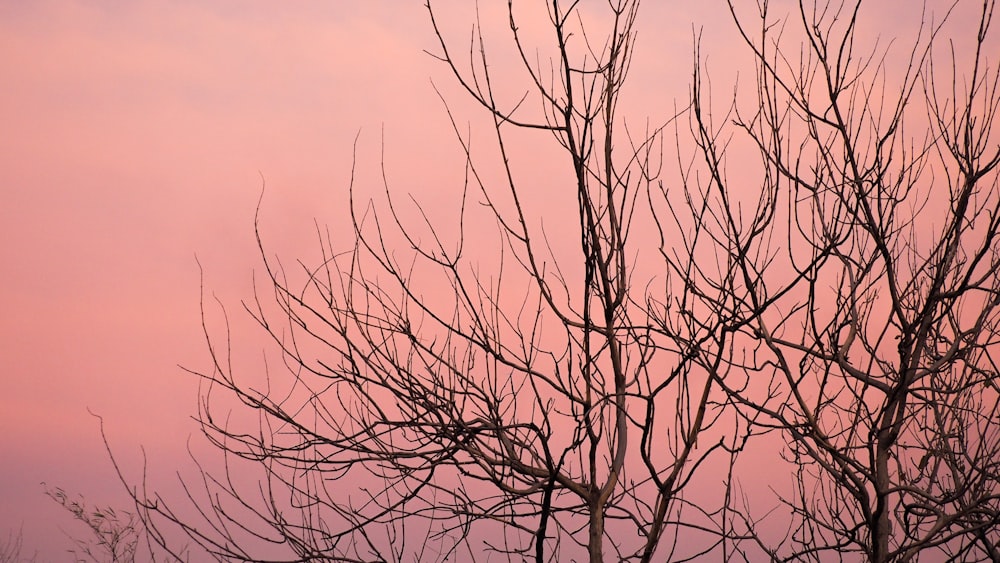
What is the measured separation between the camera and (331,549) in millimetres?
3510

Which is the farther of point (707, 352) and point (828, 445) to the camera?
point (828, 445)

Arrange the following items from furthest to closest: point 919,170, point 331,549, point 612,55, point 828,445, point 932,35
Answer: point 919,170
point 932,35
point 828,445
point 331,549
point 612,55

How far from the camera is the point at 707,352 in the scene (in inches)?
138

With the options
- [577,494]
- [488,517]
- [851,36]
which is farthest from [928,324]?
[488,517]

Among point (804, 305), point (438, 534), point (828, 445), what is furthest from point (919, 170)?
point (438, 534)

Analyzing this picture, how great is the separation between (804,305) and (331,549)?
2155mm

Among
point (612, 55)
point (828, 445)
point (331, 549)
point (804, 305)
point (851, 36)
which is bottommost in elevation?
point (331, 549)

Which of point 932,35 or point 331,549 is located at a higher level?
point 932,35

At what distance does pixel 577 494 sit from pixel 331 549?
3.30ft

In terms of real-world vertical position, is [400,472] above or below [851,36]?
below

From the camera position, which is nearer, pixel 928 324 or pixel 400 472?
pixel 400 472

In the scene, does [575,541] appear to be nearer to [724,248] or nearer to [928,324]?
[724,248]

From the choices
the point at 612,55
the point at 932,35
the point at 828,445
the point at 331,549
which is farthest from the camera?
the point at 932,35

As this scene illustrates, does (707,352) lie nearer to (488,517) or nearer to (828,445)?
(828,445)
